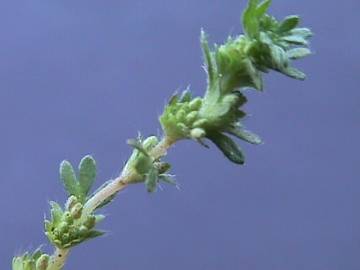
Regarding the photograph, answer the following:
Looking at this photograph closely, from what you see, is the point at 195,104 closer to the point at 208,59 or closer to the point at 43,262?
the point at 208,59

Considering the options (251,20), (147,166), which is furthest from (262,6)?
(147,166)

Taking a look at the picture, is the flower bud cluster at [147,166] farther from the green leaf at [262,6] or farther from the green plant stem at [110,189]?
the green leaf at [262,6]

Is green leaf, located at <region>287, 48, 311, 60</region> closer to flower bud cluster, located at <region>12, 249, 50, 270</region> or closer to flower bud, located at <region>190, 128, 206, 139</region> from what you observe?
flower bud, located at <region>190, 128, 206, 139</region>

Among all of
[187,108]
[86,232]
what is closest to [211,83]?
[187,108]

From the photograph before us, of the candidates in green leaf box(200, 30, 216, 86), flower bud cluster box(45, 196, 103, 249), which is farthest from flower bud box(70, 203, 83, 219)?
green leaf box(200, 30, 216, 86)

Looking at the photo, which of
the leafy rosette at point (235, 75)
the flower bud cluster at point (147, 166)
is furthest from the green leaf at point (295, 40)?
the flower bud cluster at point (147, 166)
